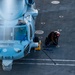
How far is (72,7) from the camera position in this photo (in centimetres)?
3366

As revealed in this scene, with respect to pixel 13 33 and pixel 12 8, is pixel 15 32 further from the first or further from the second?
pixel 12 8

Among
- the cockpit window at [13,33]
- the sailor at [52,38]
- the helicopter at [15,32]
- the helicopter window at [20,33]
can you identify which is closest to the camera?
the helicopter at [15,32]

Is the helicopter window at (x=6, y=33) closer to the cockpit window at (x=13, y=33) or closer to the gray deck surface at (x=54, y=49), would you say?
the cockpit window at (x=13, y=33)

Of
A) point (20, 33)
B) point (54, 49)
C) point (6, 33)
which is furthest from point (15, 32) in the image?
point (54, 49)

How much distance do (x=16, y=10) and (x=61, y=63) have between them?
17.4ft

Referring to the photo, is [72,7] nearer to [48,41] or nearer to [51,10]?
[51,10]

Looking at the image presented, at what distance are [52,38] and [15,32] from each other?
373cm

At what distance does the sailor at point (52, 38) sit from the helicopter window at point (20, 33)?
2.98 metres

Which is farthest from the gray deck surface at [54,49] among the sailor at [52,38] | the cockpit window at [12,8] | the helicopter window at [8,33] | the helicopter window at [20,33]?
the cockpit window at [12,8]

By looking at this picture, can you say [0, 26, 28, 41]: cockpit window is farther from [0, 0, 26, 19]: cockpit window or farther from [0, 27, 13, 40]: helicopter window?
[0, 0, 26, 19]: cockpit window

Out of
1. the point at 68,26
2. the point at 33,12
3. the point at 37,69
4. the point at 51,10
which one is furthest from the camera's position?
the point at 51,10

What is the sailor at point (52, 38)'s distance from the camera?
2844 centimetres

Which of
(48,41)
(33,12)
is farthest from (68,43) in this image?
(33,12)

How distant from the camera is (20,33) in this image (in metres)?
26.2
